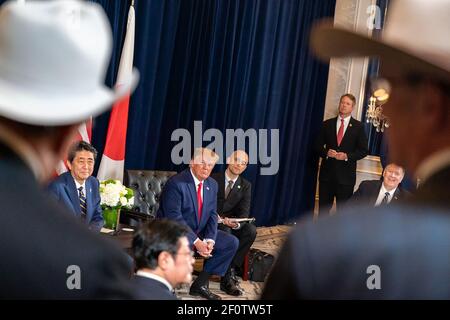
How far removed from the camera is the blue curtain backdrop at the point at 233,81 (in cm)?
645

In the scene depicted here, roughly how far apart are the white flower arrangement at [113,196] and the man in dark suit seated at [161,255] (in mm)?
1650

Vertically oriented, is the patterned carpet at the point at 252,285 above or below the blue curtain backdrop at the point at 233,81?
below

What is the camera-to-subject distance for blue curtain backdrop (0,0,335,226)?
6.45m

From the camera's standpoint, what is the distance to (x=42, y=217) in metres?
1.03

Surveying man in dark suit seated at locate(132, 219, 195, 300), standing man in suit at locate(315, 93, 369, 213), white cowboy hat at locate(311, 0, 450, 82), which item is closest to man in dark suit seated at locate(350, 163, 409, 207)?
standing man in suit at locate(315, 93, 369, 213)

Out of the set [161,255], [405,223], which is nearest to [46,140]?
[405,223]

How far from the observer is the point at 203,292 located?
5.07 m

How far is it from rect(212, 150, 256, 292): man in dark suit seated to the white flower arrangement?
44.2 inches

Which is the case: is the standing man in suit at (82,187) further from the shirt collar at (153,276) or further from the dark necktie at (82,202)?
the shirt collar at (153,276)

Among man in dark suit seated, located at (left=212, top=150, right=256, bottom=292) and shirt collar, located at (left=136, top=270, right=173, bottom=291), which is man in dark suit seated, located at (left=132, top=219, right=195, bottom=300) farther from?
man in dark suit seated, located at (left=212, top=150, right=256, bottom=292)

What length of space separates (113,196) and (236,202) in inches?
60.8

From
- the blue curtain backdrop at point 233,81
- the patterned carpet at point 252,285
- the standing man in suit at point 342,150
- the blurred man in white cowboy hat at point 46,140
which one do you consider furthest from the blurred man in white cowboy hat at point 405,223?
the standing man in suit at point 342,150

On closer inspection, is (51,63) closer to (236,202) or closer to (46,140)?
(46,140)
